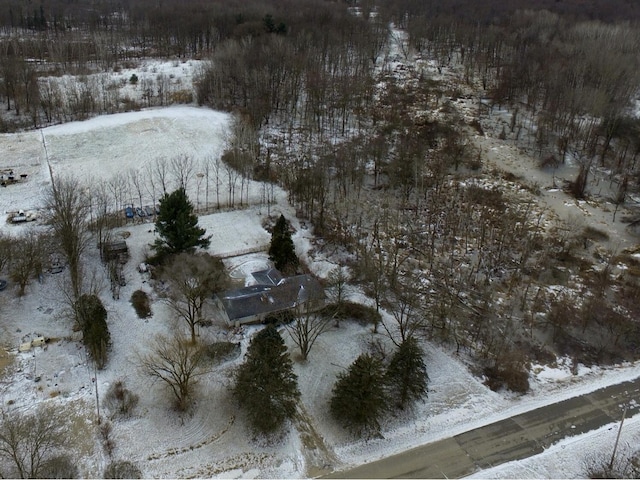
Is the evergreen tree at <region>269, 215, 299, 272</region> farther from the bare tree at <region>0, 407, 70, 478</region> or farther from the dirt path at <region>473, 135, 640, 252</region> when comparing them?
the dirt path at <region>473, 135, 640, 252</region>

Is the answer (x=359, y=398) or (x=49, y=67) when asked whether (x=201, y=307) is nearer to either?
(x=359, y=398)

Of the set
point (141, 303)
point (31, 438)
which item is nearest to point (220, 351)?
point (141, 303)

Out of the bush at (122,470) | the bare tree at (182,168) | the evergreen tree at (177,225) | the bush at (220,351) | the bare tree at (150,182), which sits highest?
the evergreen tree at (177,225)

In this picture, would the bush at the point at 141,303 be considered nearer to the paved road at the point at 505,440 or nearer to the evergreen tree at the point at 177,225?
the evergreen tree at the point at 177,225

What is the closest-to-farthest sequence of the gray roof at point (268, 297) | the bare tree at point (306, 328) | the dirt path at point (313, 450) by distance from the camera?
the dirt path at point (313, 450)
the bare tree at point (306, 328)
the gray roof at point (268, 297)

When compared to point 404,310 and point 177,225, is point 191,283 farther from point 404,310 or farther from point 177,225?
point 404,310

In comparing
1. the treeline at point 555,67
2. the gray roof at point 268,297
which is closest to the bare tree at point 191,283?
the gray roof at point 268,297

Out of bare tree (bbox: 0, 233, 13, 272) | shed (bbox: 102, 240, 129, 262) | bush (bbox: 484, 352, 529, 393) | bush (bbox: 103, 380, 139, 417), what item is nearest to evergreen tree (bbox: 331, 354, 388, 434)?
bush (bbox: 484, 352, 529, 393)
